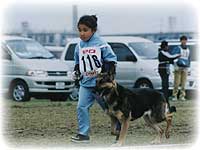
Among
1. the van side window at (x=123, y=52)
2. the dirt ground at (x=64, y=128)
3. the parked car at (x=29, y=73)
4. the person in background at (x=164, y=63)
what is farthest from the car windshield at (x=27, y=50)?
the dirt ground at (x=64, y=128)

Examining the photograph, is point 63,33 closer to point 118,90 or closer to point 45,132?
point 45,132

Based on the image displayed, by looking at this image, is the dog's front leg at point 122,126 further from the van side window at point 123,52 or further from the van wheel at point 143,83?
the van side window at point 123,52

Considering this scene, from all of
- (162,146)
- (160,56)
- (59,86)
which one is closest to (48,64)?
(59,86)

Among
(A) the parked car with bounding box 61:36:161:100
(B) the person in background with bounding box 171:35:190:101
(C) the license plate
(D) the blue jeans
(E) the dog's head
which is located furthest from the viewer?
(A) the parked car with bounding box 61:36:161:100

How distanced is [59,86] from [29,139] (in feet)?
29.2

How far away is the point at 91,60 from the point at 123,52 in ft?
35.8

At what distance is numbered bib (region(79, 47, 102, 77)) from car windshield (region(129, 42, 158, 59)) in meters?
10.7

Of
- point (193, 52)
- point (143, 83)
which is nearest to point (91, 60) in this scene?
point (143, 83)

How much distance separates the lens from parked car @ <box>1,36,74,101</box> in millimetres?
18859

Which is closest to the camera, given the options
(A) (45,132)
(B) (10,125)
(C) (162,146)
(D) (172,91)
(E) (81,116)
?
(C) (162,146)

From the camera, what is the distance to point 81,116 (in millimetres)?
10109

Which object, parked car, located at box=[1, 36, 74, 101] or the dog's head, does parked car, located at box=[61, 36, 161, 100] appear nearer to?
parked car, located at box=[1, 36, 74, 101]

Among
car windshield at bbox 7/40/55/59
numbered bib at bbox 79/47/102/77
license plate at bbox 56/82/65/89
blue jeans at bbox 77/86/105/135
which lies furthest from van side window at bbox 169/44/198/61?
numbered bib at bbox 79/47/102/77

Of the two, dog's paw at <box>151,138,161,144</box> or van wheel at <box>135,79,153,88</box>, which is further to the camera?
van wheel at <box>135,79,153,88</box>
